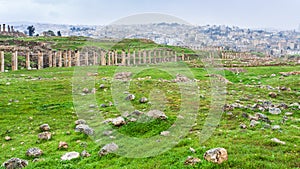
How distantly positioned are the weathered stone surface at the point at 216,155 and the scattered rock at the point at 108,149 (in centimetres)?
378

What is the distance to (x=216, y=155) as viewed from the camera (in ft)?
34.1

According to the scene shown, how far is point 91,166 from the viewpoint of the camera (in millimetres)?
11250

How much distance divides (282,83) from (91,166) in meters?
28.6

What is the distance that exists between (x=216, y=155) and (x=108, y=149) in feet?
14.2

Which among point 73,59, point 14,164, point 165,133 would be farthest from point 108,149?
point 73,59

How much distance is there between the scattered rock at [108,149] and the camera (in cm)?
1219

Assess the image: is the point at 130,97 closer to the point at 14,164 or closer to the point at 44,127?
the point at 44,127

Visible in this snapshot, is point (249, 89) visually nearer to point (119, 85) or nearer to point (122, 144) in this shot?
point (119, 85)

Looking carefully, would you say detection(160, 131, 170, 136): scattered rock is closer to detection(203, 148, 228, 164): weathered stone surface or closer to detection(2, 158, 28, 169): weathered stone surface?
detection(203, 148, 228, 164): weathered stone surface

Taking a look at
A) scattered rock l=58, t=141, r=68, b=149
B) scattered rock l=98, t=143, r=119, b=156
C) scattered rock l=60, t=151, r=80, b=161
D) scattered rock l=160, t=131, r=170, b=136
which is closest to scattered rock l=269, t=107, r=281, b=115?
scattered rock l=160, t=131, r=170, b=136

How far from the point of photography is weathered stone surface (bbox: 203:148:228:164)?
10.3 m

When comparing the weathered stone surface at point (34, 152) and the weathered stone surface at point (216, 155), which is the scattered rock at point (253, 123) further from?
the weathered stone surface at point (34, 152)

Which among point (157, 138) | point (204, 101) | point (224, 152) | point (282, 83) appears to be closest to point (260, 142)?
point (224, 152)

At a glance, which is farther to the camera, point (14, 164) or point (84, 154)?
point (84, 154)
